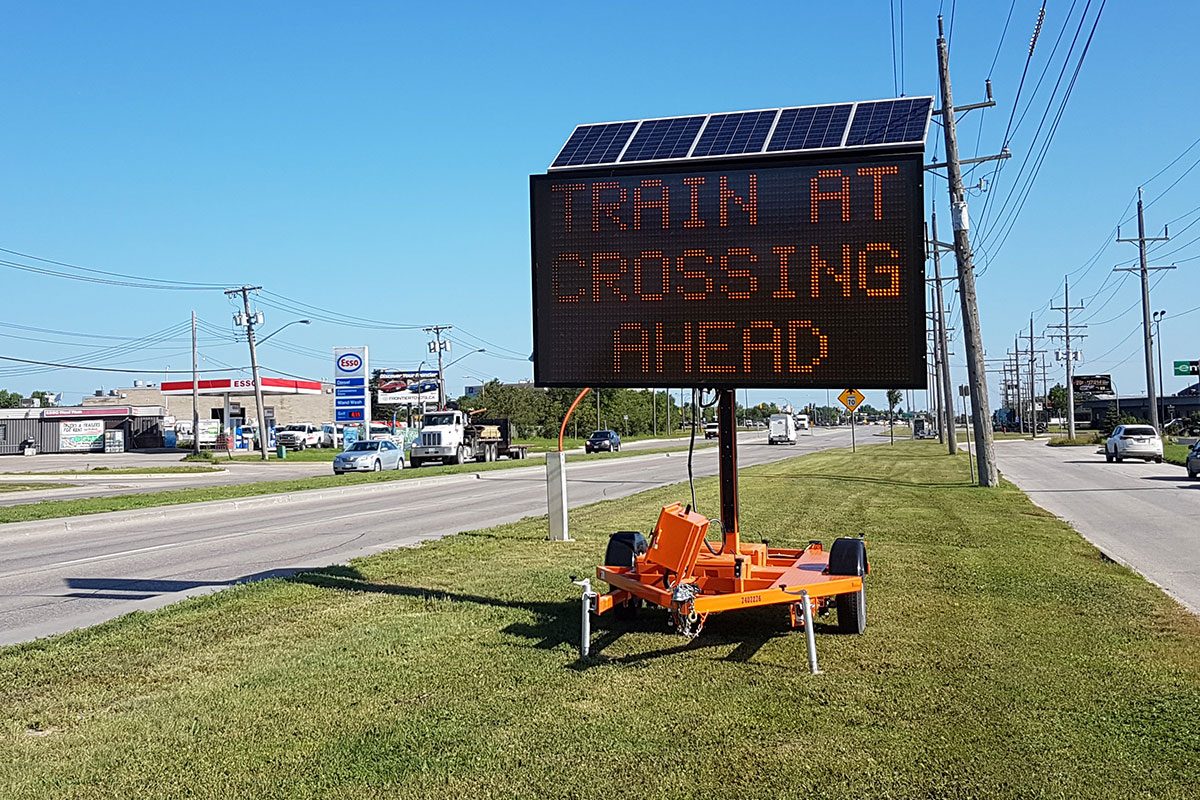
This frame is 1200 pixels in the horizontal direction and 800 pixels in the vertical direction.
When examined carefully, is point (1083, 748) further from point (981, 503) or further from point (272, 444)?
point (272, 444)

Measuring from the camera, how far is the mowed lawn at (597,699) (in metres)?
4.96

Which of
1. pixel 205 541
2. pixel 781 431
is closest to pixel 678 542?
pixel 205 541

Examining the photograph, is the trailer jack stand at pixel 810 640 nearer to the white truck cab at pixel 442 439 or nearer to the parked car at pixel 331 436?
the white truck cab at pixel 442 439

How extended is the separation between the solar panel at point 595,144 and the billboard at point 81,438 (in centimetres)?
8730

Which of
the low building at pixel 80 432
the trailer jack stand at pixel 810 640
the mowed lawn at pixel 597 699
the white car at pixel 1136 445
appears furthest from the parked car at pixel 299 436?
the trailer jack stand at pixel 810 640

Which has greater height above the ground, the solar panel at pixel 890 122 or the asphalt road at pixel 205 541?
the solar panel at pixel 890 122

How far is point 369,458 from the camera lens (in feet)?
159

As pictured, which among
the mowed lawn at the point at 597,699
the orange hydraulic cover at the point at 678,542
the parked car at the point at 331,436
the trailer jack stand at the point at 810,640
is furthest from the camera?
the parked car at the point at 331,436

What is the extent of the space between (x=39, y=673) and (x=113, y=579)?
18.7 ft

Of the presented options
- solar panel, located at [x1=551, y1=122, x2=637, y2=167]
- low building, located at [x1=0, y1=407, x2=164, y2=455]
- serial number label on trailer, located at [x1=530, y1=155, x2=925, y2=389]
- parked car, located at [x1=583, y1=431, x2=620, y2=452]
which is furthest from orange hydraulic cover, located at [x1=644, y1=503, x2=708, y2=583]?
low building, located at [x1=0, y1=407, x2=164, y2=455]

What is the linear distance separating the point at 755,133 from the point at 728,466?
9.10ft

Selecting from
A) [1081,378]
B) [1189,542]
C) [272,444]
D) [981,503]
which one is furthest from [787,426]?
[1189,542]

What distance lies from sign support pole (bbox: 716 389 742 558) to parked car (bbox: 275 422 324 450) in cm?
7623

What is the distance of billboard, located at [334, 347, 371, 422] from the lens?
58938 mm
